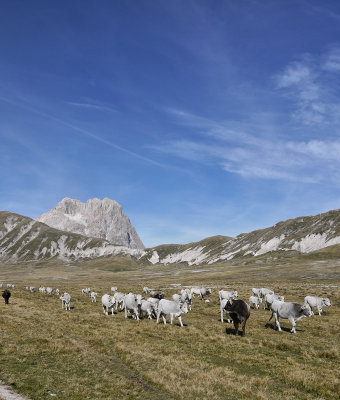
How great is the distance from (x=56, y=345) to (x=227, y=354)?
33.3 feet

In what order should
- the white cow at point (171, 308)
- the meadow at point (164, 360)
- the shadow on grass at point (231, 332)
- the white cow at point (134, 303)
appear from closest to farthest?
1. the meadow at point (164, 360)
2. the shadow on grass at point (231, 332)
3. the white cow at point (171, 308)
4. the white cow at point (134, 303)

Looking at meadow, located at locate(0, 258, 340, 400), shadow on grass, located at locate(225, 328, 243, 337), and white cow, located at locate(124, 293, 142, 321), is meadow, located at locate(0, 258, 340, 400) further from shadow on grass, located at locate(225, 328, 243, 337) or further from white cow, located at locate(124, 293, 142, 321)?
white cow, located at locate(124, 293, 142, 321)

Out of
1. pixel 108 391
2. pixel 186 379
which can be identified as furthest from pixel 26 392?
pixel 186 379

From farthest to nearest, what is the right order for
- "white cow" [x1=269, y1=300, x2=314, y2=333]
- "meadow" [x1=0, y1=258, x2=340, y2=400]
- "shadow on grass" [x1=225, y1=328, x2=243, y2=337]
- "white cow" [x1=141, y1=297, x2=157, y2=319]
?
"white cow" [x1=141, y1=297, x2=157, y2=319] → "white cow" [x1=269, y1=300, x2=314, y2=333] → "shadow on grass" [x1=225, y1=328, x2=243, y2=337] → "meadow" [x1=0, y1=258, x2=340, y2=400]

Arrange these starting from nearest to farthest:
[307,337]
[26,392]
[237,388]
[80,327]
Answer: [26,392]
[237,388]
[307,337]
[80,327]

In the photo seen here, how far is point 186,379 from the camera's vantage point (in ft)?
42.2

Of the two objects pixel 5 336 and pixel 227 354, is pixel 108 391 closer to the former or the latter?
pixel 227 354

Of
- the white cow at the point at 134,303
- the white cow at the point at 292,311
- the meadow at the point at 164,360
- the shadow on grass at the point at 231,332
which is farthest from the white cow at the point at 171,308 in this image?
the white cow at the point at 292,311

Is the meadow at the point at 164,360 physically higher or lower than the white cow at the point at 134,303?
lower

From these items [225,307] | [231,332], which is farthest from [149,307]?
[231,332]

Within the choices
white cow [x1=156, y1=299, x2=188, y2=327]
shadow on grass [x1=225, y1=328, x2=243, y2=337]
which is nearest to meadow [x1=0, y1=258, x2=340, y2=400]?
shadow on grass [x1=225, y1=328, x2=243, y2=337]

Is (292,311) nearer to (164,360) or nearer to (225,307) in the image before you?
(225,307)

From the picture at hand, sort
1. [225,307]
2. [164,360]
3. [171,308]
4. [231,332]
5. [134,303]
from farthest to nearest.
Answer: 1. [134,303]
2. [171,308]
3. [225,307]
4. [231,332]
5. [164,360]

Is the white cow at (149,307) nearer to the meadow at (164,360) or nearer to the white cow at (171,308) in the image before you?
the meadow at (164,360)
